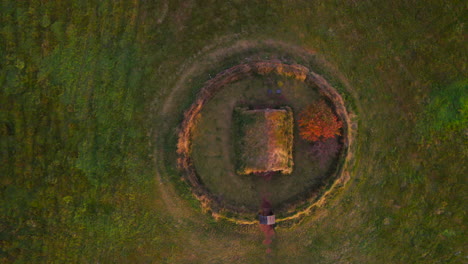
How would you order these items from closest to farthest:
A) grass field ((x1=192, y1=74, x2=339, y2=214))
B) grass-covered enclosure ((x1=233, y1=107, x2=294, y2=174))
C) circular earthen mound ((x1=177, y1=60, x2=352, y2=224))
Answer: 1. grass-covered enclosure ((x1=233, y1=107, x2=294, y2=174))
2. circular earthen mound ((x1=177, y1=60, x2=352, y2=224))
3. grass field ((x1=192, y1=74, x2=339, y2=214))

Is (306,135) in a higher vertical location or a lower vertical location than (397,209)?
higher

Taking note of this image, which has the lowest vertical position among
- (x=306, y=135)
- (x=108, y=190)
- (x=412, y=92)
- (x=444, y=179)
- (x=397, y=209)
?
(x=397, y=209)

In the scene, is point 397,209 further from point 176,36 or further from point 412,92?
point 176,36

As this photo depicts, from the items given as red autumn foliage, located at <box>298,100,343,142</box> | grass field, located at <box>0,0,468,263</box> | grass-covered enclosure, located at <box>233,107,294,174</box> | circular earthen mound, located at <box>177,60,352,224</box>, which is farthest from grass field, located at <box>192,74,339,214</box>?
grass field, located at <box>0,0,468,263</box>

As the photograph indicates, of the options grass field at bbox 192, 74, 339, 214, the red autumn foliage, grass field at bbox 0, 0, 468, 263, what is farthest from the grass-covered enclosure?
grass field at bbox 0, 0, 468, 263

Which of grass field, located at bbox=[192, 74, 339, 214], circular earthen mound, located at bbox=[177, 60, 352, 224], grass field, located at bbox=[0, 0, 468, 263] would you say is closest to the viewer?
circular earthen mound, located at bbox=[177, 60, 352, 224]

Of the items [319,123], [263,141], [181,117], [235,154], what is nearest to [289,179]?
[263,141]

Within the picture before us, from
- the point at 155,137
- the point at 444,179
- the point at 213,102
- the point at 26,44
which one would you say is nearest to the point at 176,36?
the point at 213,102

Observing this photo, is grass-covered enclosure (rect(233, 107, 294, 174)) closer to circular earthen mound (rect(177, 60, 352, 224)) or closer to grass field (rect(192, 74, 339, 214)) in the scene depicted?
grass field (rect(192, 74, 339, 214))

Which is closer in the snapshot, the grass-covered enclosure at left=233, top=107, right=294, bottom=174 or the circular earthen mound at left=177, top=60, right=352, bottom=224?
the grass-covered enclosure at left=233, top=107, right=294, bottom=174
